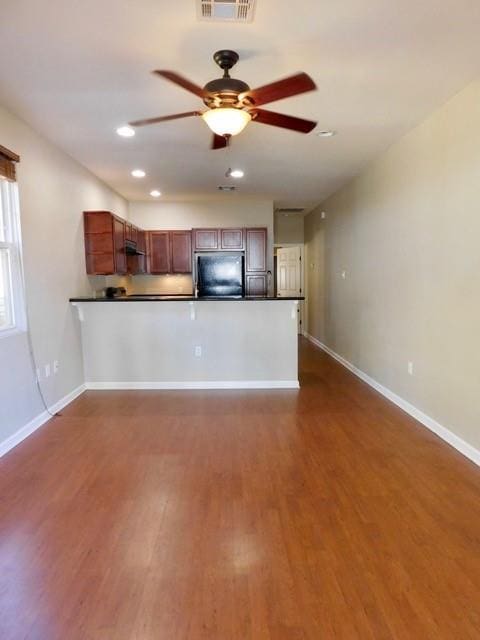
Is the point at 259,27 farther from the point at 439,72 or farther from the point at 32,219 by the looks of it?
the point at 32,219

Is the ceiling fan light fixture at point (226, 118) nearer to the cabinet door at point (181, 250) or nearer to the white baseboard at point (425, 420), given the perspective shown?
the white baseboard at point (425, 420)

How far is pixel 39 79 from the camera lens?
262 cm

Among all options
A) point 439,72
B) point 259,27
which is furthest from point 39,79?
point 439,72

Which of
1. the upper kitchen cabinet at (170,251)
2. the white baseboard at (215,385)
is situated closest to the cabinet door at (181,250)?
the upper kitchen cabinet at (170,251)

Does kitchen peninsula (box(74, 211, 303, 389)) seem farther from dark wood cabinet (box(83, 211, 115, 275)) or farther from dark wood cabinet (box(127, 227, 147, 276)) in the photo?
dark wood cabinet (box(127, 227, 147, 276))

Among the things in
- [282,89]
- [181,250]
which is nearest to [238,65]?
[282,89]

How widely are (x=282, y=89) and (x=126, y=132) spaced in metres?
1.94

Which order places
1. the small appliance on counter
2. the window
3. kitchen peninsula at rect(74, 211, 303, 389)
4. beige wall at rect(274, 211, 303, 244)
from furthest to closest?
beige wall at rect(274, 211, 303, 244)
the small appliance on counter
kitchen peninsula at rect(74, 211, 303, 389)
the window

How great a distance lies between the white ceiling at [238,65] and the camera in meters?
2.01

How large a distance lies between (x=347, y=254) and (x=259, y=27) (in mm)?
3728

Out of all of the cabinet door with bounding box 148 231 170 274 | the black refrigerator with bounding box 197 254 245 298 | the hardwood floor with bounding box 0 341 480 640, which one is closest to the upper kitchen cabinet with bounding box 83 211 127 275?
the cabinet door with bounding box 148 231 170 274

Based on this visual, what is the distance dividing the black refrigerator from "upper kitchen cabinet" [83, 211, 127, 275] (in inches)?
73.0

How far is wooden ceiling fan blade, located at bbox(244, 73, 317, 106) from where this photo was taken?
202 cm

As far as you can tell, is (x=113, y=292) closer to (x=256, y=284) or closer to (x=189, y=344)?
(x=189, y=344)
